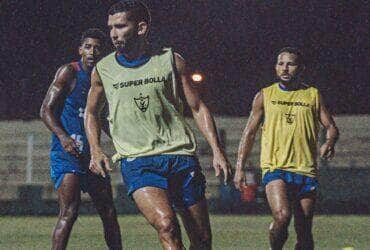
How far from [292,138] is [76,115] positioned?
6.60 ft

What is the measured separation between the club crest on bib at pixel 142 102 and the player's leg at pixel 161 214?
22.4 inches

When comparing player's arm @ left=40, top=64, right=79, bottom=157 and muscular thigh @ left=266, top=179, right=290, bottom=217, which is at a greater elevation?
player's arm @ left=40, top=64, right=79, bottom=157

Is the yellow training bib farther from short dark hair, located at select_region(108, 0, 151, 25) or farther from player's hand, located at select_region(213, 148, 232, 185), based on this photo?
short dark hair, located at select_region(108, 0, 151, 25)

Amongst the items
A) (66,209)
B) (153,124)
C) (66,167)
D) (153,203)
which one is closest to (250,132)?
(66,167)

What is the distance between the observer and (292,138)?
1011 cm

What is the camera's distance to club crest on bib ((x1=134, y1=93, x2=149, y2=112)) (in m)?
7.59

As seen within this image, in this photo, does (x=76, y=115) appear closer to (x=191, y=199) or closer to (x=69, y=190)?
(x=69, y=190)

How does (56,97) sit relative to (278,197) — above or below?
above

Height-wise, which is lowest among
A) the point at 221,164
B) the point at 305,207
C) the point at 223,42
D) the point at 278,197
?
the point at 223,42

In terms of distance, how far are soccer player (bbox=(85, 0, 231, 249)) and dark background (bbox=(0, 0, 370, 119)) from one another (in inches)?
766

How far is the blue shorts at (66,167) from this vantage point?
9625 millimetres

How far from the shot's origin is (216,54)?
2814 centimetres

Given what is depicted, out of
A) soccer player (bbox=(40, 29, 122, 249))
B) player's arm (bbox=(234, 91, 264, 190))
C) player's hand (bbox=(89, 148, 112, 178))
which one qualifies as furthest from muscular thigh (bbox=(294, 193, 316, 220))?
player's hand (bbox=(89, 148, 112, 178))

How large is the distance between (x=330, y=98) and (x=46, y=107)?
60.6ft
